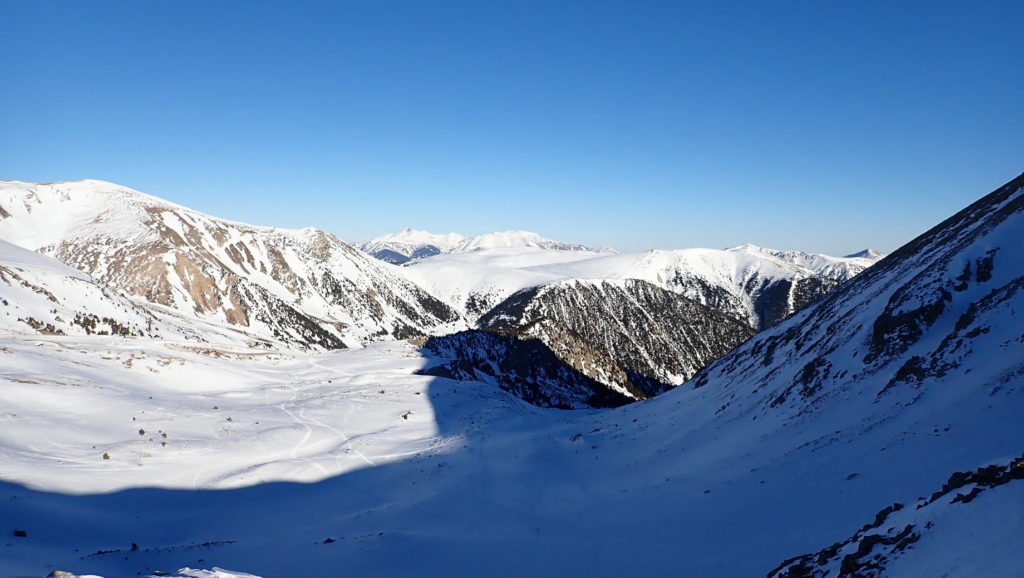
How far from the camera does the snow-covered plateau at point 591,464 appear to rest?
1535cm

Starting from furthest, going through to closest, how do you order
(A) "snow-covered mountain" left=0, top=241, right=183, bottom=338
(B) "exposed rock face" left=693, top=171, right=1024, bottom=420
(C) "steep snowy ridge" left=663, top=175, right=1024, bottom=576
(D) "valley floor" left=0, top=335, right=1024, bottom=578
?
1. (A) "snow-covered mountain" left=0, top=241, right=183, bottom=338
2. (B) "exposed rock face" left=693, top=171, right=1024, bottom=420
3. (C) "steep snowy ridge" left=663, top=175, right=1024, bottom=576
4. (D) "valley floor" left=0, top=335, right=1024, bottom=578

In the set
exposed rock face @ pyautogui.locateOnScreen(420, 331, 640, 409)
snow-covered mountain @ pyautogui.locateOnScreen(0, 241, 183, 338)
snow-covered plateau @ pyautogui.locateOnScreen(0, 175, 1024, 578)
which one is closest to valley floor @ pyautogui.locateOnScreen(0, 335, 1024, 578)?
snow-covered plateau @ pyautogui.locateOnScreen(0, 175, 1024, 578)

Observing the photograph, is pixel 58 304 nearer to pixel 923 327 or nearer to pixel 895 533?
pixel 895 533

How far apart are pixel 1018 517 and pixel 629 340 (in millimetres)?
189929

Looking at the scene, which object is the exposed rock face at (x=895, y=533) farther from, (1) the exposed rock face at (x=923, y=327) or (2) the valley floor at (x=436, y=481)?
(1) the exposed rock face at (x=923, y=327)

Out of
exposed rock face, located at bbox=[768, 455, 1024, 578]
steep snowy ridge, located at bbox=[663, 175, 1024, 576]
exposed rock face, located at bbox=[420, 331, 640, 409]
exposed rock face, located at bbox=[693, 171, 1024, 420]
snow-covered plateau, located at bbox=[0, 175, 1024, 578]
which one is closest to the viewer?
exposed rock face, located at bbox=[768, 455, 1024, 578]

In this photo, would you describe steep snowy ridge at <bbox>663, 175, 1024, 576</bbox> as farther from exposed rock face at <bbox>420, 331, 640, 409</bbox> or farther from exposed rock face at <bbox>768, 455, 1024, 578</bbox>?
exposed rock face at <bbox>420, 331, 640, 409</bbox>

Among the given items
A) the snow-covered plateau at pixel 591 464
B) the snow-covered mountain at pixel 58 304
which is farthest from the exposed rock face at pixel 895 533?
the snow-covered mountain at pixel 58 304

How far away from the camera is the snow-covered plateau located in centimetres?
1535

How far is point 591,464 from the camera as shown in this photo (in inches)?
1303

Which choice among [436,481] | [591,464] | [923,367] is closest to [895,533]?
[923,367]

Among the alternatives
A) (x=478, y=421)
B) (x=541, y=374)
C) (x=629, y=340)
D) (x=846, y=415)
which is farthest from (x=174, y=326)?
(x=629, y=340)

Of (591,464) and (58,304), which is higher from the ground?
(58,304)

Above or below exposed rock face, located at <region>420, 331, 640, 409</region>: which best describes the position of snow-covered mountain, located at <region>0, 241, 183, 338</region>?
above
